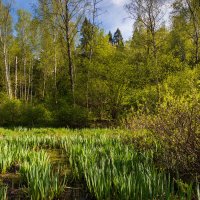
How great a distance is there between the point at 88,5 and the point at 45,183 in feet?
60.9

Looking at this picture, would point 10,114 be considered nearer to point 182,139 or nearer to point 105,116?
point 105,116

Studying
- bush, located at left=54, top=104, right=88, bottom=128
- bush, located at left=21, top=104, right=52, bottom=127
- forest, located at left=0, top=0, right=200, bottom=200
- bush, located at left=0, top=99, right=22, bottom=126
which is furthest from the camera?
bush, located at left=0, top=99, right=22, bottom=126

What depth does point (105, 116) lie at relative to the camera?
65.9 feet

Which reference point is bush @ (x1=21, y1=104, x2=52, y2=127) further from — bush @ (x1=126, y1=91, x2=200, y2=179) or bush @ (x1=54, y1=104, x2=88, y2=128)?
bush @ (x1=126, y1=91, x2=200, y2=179)

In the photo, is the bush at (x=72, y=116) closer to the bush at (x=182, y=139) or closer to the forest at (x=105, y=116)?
the forest at (x=105, y=116)

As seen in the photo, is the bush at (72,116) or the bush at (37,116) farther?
the bush at (37,116)

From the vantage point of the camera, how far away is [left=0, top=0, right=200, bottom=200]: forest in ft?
13.2

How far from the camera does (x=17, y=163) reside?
6.04 metres

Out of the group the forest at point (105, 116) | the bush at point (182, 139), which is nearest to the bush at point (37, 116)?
the forest at point (105, 116)

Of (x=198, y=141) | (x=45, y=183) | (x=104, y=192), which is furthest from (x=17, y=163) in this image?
(x=198, y=141)

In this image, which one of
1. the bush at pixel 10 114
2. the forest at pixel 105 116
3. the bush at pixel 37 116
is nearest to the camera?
the forest at pixel 105 116

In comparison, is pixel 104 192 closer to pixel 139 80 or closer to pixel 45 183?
pixel 45 183

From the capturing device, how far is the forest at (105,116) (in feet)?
13.2

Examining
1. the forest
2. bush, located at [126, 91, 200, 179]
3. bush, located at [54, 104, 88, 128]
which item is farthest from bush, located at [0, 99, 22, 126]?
bush, located at [126, 91, 200, 179]
